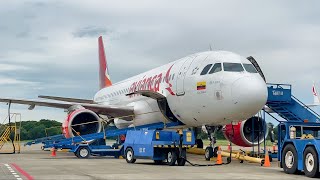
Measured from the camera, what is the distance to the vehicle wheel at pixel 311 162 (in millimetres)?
12422

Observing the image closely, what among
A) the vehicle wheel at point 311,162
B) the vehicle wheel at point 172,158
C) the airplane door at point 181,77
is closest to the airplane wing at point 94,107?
the airplane door at point 181,77

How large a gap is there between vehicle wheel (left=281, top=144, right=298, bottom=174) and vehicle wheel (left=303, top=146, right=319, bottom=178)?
19.0 inches

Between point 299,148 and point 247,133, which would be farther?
point 247,133

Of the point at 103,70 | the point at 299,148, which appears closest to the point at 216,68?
the point at 299,148

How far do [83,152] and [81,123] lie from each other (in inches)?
76.2

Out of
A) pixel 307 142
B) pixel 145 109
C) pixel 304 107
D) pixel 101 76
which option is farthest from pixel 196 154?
pixel 101 76

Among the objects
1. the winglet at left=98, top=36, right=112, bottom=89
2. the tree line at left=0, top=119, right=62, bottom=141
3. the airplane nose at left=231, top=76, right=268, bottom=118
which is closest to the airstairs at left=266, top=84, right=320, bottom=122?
the airplane nose at left=231, top=76, right=268, bottom=118

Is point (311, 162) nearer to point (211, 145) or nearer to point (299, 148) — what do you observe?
point (299, 148)

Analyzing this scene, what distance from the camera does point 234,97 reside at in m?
16.3

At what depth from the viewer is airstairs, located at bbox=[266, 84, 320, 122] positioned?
73.1 feet

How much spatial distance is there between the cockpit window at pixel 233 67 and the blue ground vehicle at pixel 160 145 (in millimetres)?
2741

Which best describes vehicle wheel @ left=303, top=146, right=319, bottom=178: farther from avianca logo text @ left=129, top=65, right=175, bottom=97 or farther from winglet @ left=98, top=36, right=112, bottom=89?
winglet @ left=98, top=36, right=112, bottom=89

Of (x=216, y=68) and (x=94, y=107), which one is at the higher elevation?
(x=216, y=68)

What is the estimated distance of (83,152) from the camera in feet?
76.3
